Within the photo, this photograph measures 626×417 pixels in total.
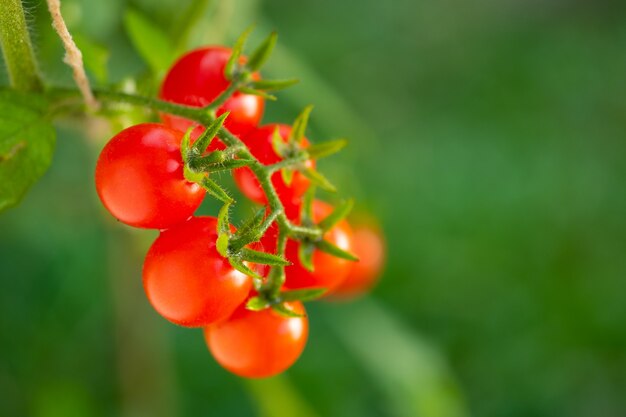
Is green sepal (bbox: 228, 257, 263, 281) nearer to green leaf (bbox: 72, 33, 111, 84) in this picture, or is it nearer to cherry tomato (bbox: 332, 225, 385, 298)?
green leaf (bbox: 72, 33, 111, 84)

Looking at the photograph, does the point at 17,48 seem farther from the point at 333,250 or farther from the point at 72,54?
the point at 333,250

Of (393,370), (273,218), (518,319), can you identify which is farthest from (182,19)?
(518,319)

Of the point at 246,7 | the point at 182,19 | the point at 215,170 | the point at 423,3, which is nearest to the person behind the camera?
the point at 215,170

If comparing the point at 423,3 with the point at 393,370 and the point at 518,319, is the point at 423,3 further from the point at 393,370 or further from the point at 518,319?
the point at 393,370

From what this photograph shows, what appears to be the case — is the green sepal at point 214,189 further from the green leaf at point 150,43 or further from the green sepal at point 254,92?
the green leaf at point 150,43

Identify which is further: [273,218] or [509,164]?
[509,164]

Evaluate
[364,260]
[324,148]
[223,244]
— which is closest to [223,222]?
[223,244]
